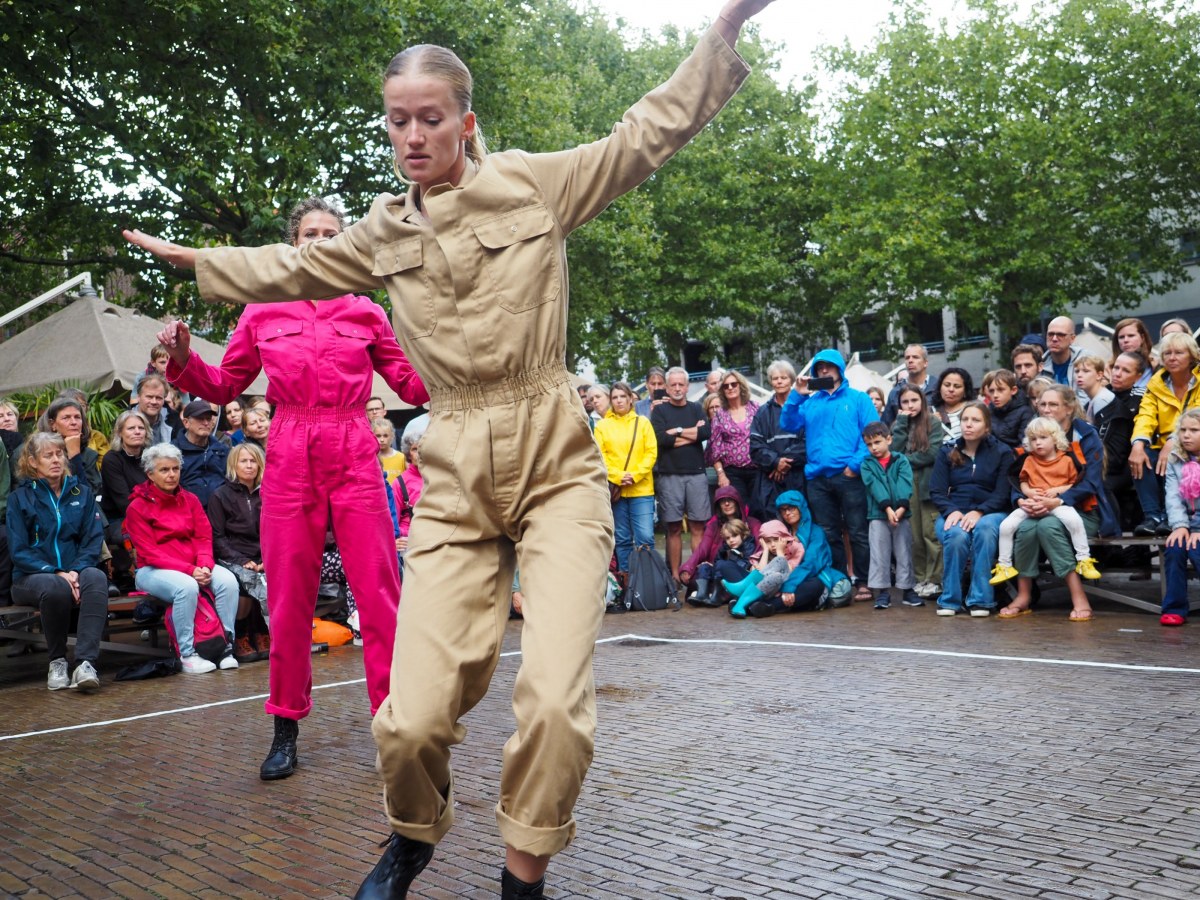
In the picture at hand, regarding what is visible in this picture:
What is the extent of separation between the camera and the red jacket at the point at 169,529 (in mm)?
9883

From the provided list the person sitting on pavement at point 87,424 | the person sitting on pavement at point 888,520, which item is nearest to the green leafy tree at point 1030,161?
the person sitting on pavement at point 888,520

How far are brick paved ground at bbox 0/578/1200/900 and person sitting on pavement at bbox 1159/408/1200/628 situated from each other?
0.97 m

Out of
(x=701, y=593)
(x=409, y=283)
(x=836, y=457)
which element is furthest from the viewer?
(x=701, y=593)

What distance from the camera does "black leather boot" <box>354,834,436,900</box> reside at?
339 cm

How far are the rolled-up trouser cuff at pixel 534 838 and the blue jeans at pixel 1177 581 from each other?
7566 millimetres

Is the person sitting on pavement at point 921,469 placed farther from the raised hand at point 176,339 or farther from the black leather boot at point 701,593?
the raised hand at point 176,339

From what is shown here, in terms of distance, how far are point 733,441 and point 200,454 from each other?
5.33 m

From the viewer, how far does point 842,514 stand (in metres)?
12.1

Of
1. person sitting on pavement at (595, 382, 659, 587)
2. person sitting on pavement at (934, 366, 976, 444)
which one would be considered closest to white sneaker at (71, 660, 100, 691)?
Result: person sitting on pavement at (595, 382, 659, 587)

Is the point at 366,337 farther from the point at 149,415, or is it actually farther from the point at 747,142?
the point at 747,142

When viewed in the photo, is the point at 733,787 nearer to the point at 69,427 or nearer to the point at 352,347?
the point at 352,347

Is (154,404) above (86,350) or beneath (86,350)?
beneath

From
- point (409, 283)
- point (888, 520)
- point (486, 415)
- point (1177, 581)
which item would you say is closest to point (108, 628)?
point (888, 520)

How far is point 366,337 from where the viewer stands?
18.2 feet
